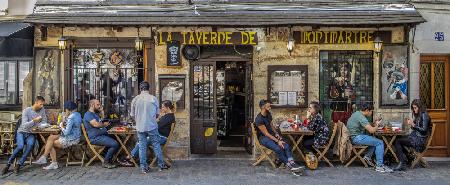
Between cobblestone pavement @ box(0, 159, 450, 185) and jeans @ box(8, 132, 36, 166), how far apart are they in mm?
283

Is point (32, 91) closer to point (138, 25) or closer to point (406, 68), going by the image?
point (138, 25)

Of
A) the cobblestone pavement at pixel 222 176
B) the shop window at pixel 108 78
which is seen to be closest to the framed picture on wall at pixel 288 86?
the cobblestone pavement at pixel 222 176

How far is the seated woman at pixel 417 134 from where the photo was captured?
31.9ft

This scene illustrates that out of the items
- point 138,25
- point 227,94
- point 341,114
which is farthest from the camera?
point 227,94

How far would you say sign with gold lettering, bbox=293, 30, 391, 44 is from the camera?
10.7 metres

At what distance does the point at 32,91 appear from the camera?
36.1 feet

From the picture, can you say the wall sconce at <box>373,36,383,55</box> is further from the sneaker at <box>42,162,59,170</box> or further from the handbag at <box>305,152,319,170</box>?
the sneaker at <box>42,162,59,170</box>

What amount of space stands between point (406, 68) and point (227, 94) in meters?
5.13

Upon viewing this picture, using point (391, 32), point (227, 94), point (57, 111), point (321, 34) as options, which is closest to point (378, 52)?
point (391, 32)

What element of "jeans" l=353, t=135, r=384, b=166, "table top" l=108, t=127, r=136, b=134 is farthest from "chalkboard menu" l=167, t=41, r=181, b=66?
"jeans" l=353, t=135, r=384, b=166

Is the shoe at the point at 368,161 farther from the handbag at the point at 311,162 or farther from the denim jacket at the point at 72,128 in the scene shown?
the denim jacket at the point at 72,128

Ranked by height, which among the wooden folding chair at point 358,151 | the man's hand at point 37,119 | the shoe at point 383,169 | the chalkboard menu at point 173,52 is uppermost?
the chalkboard menu at point 173,52

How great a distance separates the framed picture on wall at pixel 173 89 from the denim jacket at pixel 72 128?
1.96m

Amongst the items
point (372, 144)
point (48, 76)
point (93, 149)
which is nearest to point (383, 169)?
point (372, 144)
